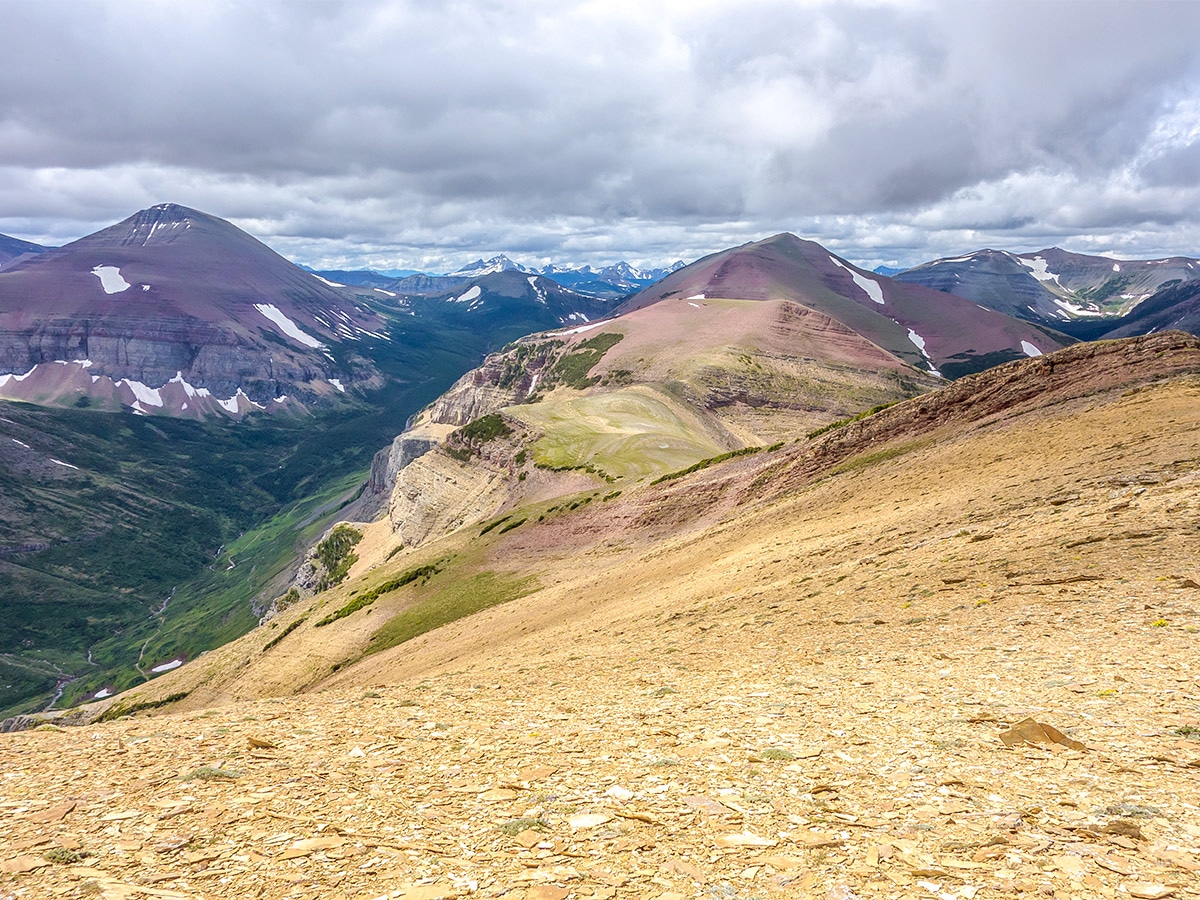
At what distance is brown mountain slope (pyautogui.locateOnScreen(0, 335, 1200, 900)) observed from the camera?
7082 millimetres

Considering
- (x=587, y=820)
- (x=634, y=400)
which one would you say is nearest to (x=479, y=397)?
(x=634, y=400)

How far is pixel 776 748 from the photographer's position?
1041 centimetres

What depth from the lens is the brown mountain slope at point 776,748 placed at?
23.2 feet

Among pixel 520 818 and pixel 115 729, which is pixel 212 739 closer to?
pixel 115 729

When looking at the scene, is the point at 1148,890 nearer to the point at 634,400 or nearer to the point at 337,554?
the point at 634,400

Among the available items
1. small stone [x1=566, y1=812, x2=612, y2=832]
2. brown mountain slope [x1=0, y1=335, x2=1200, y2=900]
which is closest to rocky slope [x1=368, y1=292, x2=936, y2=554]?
brown mountain slope [x1=0, y1=335, x2=1200, y2=900]

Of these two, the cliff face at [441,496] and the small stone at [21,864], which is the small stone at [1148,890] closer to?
the small stone at [21,864]

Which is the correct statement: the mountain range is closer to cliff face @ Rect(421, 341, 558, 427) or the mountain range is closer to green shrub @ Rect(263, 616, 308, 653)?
green shrub @ Rect(263, 616, 308, 653)

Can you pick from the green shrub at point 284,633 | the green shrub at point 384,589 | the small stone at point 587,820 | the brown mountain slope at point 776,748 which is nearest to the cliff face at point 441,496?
the green shrub at point 384,589

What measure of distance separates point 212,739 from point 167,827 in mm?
4148

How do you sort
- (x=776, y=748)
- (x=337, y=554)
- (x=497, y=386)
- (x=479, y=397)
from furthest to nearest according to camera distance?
(x=497, y=386)
(x=479, y=397)
(x=337, y=554)
(x=776, y=748)

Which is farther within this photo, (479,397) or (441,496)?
(479,397)

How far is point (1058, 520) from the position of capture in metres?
20.0

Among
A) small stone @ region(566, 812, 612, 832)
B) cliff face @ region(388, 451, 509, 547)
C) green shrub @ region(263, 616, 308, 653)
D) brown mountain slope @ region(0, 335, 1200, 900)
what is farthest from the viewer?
cliff face @ region(388, 451, 509, 547)
